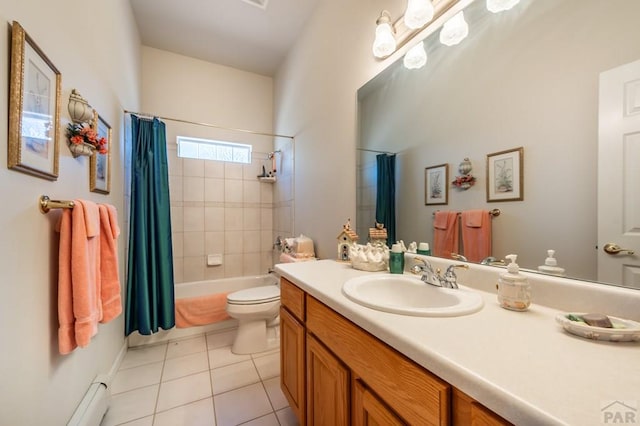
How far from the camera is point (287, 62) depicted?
267 centimetres

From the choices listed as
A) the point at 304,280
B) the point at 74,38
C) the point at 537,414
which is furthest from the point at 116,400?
the point at 537,414

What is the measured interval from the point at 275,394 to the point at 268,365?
325 millimetres

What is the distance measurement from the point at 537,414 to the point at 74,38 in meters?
1.93

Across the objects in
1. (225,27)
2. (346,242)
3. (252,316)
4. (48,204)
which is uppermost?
(225,27)

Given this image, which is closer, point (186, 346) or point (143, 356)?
point (143, 356)

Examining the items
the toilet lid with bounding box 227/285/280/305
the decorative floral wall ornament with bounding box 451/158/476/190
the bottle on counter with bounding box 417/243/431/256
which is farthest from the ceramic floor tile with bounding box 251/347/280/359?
the decorative floral wall ornament with bounding box 451/158/476/190

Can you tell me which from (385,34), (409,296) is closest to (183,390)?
(409,296)

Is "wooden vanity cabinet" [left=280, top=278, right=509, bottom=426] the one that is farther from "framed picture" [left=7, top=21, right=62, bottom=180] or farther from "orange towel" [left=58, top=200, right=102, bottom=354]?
"framed picture" [left=7, top=21, right=62, bottom=180]

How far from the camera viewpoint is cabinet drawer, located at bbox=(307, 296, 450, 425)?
503mm

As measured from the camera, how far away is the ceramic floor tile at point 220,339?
216 cm

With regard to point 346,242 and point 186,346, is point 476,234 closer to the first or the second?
point 346,242

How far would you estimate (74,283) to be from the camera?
94 cm

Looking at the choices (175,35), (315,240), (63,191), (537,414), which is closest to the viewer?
(537,414)

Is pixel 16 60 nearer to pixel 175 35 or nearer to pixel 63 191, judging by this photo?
pixel 63 191
